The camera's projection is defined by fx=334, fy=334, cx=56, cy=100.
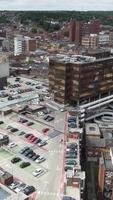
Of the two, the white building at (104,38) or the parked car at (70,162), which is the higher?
the white building at (104,38)

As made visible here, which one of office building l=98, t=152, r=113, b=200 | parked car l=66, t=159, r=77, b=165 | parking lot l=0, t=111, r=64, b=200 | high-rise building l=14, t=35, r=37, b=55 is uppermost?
high-rise building l=14, t=35, r=37, b=55

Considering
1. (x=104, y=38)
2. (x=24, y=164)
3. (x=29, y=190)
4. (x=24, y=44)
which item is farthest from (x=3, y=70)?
(x=104, y=38)

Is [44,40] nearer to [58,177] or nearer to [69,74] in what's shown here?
[69,74]

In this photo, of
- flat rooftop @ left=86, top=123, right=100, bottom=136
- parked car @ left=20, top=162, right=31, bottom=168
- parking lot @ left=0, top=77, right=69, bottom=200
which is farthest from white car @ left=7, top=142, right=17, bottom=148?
flat rooftop @ left=86, top=123, right=100, bottom=136

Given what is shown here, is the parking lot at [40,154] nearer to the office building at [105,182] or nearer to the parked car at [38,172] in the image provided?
the parked car at [38,172]

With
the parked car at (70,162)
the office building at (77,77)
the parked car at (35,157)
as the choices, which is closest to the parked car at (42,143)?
the parked car at (35,157)

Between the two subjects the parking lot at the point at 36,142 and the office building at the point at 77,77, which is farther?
the office building at the point at 77,77

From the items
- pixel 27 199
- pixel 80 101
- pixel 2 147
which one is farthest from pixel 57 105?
pixel 27 199

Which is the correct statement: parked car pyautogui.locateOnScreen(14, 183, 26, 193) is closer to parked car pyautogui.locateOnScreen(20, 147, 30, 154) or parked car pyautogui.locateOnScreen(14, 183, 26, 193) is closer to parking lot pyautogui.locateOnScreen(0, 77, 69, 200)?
parking lot pyautogui.locateOnScreen(0, 77, 69, 200)
